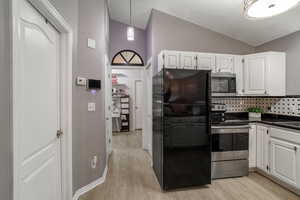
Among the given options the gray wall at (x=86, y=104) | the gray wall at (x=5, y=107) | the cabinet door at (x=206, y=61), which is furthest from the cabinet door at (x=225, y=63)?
the gray wall at (x=5, y=107)

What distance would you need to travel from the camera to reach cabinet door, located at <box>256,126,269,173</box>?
2.51 m

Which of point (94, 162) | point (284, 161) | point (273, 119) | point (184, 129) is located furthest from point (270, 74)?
point (94, 162)

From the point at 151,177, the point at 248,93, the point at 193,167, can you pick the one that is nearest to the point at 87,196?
the point at 151,177

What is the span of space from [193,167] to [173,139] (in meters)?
0.53

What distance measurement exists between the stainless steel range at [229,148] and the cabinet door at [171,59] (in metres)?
1.10

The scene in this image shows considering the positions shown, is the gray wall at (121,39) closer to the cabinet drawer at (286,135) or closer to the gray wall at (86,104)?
the gray wall at (86,104)

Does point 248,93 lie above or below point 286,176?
above

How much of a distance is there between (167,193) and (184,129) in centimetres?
94

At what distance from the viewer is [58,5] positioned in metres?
1.55

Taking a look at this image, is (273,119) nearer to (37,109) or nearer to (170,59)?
(170,59)

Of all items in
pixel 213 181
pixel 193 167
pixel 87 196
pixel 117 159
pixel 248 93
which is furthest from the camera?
pixel 117 159

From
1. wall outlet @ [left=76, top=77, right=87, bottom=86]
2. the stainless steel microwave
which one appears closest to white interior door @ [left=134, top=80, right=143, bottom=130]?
the stainless steel microwave

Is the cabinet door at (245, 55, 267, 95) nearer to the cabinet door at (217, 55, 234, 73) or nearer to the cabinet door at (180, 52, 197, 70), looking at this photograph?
the cabinet door at (217, 55, 234, 73)

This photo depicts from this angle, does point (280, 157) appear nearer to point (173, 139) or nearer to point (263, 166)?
point (263, 166)
